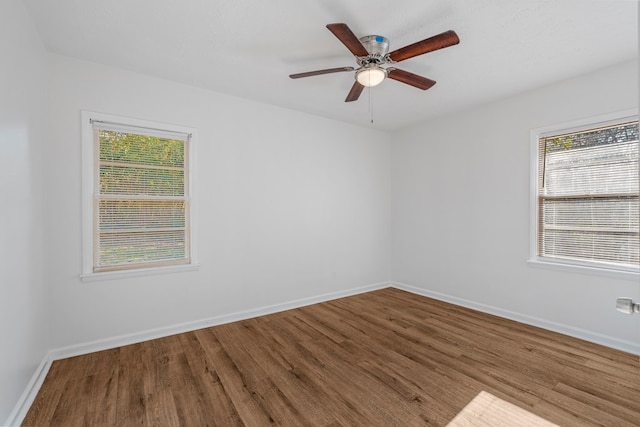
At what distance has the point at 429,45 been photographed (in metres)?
2.01

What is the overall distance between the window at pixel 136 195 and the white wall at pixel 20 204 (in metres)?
0.41

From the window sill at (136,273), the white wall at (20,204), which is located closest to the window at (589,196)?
the window sill at (136,273)

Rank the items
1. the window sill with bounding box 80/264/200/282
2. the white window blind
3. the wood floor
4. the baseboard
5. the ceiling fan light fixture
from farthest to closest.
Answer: the white window blind
the window sill with bounding box 80/264/200/282
the ceiling fan light fixture
the wood floor
the baseboard

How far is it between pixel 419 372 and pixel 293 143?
3.05m

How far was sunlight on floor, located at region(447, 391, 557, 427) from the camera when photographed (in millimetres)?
1818

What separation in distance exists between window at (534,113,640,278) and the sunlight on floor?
1.97 m

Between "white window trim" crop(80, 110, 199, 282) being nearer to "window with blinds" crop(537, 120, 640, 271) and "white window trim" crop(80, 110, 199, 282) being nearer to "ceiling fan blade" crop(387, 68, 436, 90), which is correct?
"ceiling fan blade" crop(387, 68, 436, 90)

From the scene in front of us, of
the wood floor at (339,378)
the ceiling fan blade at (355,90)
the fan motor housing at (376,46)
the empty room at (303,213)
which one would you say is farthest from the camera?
the ceiling fan blade at (355,90)

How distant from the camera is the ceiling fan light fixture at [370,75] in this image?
93.0 inches

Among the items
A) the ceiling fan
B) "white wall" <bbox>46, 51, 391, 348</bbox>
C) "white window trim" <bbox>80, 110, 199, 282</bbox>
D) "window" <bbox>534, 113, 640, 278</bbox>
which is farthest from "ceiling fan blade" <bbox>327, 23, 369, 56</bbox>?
"window" <bbox>534, 113, 640, 278</bbox>

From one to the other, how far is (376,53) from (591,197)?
2.72 m

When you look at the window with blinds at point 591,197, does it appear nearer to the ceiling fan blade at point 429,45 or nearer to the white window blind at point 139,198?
the ceiling fan blade at point 429,45

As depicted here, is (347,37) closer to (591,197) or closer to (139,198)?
(139,198)

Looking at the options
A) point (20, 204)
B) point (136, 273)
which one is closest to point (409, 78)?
point (20, 204)
